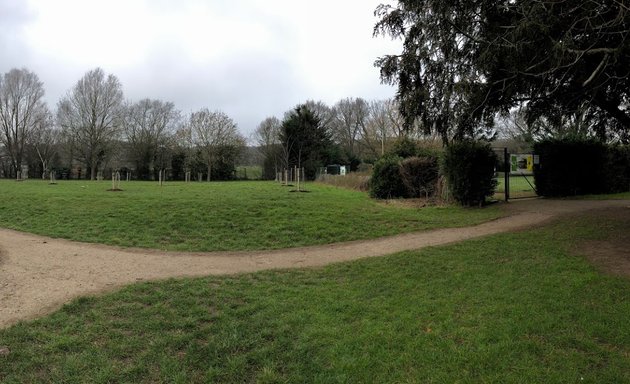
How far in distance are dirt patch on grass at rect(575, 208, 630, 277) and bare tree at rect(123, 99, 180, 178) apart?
5125cm

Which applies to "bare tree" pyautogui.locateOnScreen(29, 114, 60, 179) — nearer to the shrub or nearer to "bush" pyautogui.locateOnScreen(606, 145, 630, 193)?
the shrub

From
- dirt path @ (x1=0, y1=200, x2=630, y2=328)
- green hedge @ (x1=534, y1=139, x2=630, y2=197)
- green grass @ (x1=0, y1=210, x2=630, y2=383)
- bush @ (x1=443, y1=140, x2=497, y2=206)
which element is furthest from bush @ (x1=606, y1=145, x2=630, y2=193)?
green grass @ (x1=0, y1=210, x2=630, y2=383)

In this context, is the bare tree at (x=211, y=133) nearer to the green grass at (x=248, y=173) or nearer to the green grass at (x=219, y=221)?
the green grass at (x=248, y=173)

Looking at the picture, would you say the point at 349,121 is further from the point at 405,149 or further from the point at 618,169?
the point at 618,169

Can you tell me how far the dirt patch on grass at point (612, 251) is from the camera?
263 inches

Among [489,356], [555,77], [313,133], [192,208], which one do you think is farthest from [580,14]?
[313,133]

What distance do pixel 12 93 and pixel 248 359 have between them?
62.4m

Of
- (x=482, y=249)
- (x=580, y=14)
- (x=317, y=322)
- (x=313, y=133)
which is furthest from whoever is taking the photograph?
(x=313, y=133)

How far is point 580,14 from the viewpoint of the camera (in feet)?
22.5

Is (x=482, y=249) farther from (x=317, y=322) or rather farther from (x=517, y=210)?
(x=517, y=210)

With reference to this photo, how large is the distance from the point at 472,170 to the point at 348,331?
12016mm

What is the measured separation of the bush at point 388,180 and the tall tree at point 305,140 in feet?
88.4

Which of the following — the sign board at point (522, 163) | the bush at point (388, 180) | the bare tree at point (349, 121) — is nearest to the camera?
the sign board at point (522, 163)

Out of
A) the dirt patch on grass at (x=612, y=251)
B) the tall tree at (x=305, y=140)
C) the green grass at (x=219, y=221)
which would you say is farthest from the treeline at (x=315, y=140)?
the dirt patch on grass at (x=612, y=251)
